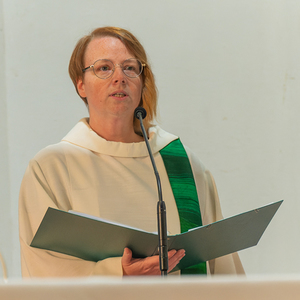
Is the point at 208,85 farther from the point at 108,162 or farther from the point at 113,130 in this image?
the point at 108,162

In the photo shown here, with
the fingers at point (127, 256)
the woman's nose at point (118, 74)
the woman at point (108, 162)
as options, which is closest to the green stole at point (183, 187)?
the woman at point (108, 162)

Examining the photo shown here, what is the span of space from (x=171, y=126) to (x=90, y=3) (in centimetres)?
101

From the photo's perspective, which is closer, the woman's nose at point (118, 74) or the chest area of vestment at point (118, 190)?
the chest area of vestment at point (118, 190)

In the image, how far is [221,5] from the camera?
348 cm

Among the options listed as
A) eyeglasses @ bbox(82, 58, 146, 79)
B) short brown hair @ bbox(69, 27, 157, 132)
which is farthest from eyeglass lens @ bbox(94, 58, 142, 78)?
short brown hair @ bbox(69, 27, 157, 132)

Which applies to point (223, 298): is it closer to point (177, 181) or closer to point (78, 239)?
point (78, 239)

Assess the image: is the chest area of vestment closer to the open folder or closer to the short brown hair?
the short brown hair

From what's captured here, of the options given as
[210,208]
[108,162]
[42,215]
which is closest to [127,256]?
[42,215]

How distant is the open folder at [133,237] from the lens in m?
1.70

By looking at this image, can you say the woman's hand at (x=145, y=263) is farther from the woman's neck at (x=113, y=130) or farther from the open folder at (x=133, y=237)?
the woman's neck at (x=113, y=130)

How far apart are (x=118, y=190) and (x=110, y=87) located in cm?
60

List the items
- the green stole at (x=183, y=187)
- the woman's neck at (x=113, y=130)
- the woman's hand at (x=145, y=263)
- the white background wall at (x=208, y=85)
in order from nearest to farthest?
the woman's hand at (x=145, y=263)
the green stole at (x=183, y=187)
the woman's neck at (x=113, y=130)
the white background wall at (x=208, y=85)

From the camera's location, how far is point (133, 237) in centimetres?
177

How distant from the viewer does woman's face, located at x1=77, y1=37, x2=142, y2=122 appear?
277 cm
